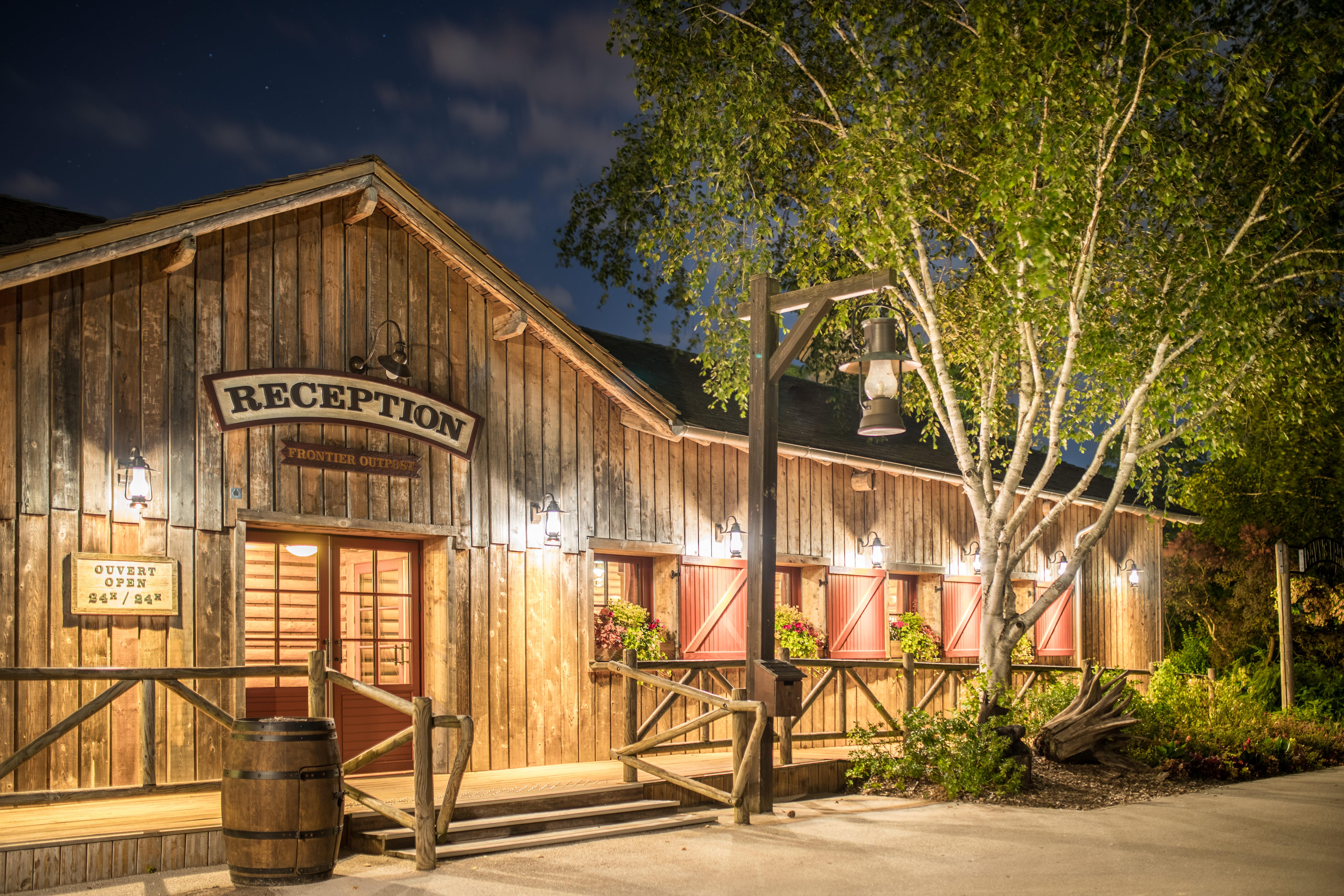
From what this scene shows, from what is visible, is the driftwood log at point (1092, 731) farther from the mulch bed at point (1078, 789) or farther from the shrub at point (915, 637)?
the shrub at point (915, 637)

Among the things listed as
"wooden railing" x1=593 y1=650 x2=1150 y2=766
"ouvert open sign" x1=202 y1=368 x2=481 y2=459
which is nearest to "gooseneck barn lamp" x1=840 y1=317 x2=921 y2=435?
"wooden railing" x1=593 y1=650 x2=1150 y2=766

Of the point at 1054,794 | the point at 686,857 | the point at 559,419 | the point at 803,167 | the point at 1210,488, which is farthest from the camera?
the point at 1210,488

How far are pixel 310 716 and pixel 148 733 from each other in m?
0.93

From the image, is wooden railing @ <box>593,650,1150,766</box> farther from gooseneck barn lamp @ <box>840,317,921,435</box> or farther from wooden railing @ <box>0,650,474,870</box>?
gooseneck barn lamp @ <box>840,317,921,435</box>

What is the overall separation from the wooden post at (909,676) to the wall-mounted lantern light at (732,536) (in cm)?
196

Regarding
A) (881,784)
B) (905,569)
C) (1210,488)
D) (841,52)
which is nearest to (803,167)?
(841,52)

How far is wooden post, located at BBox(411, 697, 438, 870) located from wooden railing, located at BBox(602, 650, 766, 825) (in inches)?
77.5

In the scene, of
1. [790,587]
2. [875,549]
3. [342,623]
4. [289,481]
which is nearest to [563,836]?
[342,623]

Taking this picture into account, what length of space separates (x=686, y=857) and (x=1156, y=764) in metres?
5.96

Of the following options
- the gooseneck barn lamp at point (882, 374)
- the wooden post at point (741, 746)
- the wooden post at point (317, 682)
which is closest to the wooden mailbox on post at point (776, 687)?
the wooden post at point (741, 746)

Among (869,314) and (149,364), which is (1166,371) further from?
(149,364)

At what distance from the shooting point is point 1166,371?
10.5 metres

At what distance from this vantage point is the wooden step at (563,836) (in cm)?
671

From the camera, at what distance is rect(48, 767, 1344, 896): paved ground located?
19.5 ft
